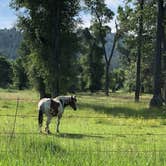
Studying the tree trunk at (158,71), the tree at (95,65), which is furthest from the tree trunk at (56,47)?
the tree at (95,65)

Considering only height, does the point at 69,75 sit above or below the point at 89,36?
below

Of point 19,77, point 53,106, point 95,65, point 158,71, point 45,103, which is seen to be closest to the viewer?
point 45,103

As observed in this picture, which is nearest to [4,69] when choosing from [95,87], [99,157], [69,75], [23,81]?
[23,81]

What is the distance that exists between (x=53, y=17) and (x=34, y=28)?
2.03m

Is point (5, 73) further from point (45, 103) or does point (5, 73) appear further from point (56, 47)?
point (45, 103)

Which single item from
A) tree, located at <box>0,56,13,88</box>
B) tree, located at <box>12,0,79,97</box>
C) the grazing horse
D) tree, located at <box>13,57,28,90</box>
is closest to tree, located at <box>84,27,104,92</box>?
tree, located at <box>13,57,28,90</box>

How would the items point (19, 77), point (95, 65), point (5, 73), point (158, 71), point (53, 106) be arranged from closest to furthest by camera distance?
point (53, 106)
point (158, 71)
point (95, 65)
point (19, 77)
point (5, 73)

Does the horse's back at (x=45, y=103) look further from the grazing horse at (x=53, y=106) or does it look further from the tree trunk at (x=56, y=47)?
the tree trunk at (x=56, y=47)

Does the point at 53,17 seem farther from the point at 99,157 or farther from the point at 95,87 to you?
the point at 95,87

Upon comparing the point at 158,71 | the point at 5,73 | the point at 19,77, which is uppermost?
the point at 5,73

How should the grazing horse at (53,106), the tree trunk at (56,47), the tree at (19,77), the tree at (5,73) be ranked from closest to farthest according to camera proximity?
the grazing horse at (53,106)
the tree trunk at (56,47)
the tree at (19,77)
the tree at (5,73)

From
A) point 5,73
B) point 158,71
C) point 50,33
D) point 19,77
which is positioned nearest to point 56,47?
point 50,33

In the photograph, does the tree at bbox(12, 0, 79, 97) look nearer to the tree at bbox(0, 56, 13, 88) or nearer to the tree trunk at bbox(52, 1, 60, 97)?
the tree trunk at bbox(52, 1, 60, 97)

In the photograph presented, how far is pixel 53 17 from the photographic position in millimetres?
49594
